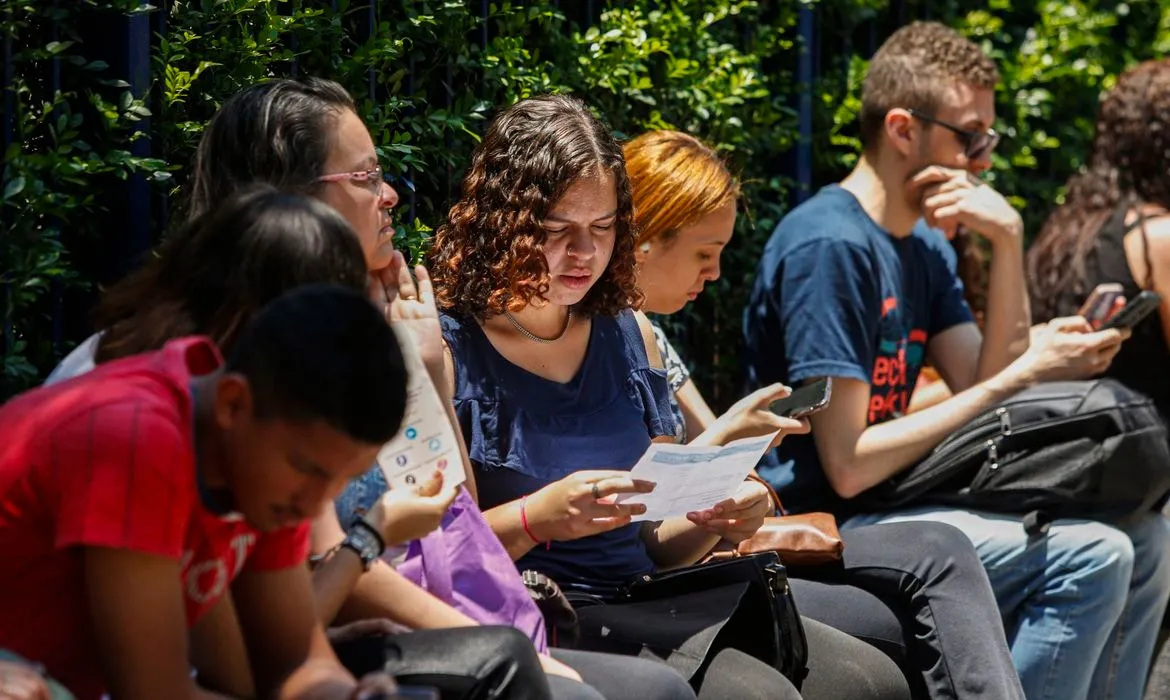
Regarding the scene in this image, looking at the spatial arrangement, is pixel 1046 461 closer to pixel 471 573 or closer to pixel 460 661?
pixel 471 573

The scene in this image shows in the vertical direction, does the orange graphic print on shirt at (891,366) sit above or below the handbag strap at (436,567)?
below

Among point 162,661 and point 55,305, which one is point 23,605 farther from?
point 55,305

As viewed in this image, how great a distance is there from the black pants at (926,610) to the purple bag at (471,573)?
1.02m

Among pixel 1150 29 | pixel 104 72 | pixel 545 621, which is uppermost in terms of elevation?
pixel 104 72

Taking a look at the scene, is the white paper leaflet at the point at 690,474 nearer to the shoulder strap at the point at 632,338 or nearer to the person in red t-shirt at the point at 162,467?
the shoulder strap at the point at 632,338

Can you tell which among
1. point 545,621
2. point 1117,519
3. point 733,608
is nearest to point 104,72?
point 545,621

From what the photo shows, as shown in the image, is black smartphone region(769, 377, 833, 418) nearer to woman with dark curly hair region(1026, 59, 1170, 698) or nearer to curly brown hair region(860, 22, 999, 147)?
curly brown hair region(860, 22, 999, 147)

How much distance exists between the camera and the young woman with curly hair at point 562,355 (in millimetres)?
Answer: 3428

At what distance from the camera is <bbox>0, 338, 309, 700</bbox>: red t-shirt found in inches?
80.7

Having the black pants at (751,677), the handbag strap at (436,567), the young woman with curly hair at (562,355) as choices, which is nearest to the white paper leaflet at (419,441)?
the handbag strap at (436,567)

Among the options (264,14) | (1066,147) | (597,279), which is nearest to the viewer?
(264,14)

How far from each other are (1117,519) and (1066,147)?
2.38 m

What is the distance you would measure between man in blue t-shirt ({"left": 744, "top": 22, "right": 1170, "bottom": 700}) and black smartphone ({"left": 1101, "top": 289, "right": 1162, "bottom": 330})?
0.05 meters

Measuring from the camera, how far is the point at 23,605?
2146 mm
